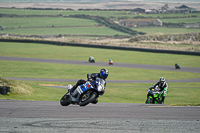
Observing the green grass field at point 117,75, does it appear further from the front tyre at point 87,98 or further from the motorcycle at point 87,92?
the front tyre at point 87,98

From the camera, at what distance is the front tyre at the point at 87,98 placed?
11492mm

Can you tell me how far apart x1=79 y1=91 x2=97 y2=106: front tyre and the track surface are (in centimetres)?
51

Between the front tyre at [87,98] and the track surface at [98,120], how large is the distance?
1.66ft

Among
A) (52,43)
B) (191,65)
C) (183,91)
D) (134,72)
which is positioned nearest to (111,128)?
(183,91)

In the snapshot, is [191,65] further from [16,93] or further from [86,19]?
[86,19]

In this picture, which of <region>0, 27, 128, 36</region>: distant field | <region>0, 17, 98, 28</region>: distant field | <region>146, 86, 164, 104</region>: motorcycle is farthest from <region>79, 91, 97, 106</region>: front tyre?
<region>0, 17, 98, 28</region>: distant field

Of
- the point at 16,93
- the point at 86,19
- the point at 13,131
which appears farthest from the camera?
the point at 86,19

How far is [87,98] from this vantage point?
11.7 metres

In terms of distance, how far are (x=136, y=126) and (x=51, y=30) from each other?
108m

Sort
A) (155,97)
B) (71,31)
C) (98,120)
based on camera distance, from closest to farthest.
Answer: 1. (98,120)
2. (155,97)
3. (71,31)

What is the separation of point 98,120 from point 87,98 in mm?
2699

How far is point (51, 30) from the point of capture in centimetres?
11406

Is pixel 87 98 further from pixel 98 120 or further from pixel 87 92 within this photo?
pixel 98 120

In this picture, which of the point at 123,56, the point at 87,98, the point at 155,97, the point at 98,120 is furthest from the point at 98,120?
the point at 123,56
